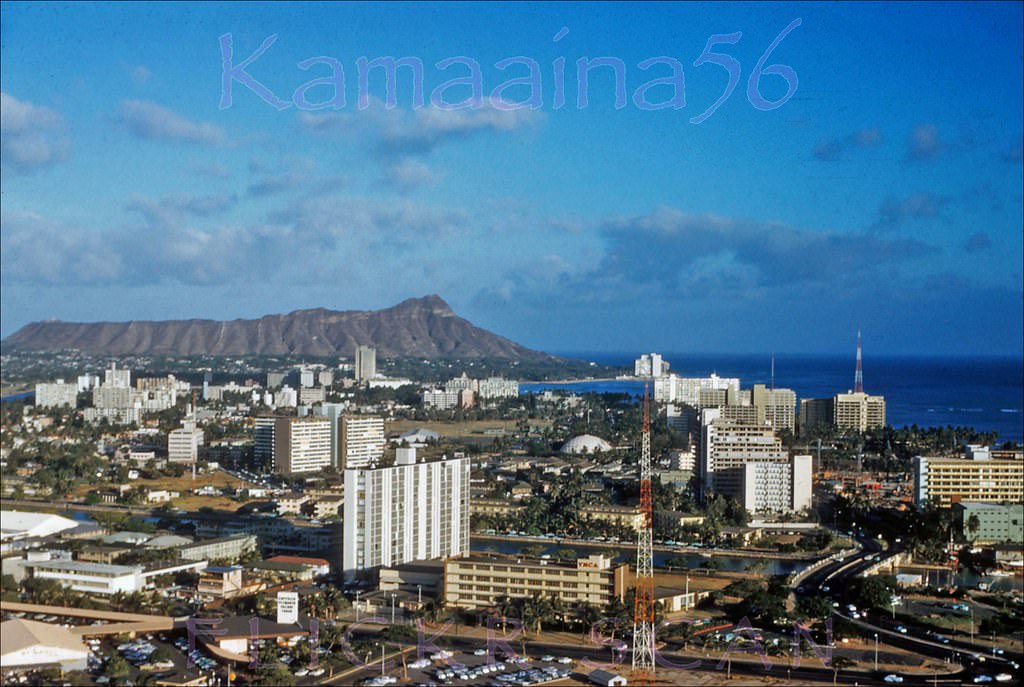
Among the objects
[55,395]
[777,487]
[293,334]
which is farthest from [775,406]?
[293,334]

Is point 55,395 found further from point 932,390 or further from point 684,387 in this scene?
point 932,390

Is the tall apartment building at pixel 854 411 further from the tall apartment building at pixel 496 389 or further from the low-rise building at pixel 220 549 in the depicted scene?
the low-rise building at pixel 220 549

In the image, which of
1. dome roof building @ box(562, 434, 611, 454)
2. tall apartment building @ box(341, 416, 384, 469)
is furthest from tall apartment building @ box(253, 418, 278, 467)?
dome roof building @ box(562, 434, 611, 454)

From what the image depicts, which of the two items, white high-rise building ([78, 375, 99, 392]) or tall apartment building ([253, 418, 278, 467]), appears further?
white high-rise building ([78, 375, 99, 392])

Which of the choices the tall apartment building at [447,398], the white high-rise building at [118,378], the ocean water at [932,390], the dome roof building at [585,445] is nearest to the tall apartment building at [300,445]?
the dome roof building at [585,445]

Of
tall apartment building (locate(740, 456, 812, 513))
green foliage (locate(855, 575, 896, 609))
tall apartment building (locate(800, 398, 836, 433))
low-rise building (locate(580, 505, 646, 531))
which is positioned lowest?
green foliage (locate(855, 575, 896, 609))

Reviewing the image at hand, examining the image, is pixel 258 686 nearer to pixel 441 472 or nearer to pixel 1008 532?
pixel 441 472

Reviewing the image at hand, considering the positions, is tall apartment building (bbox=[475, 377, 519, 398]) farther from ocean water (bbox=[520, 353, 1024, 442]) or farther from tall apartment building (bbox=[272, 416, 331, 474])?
tall apartment building (bbox=[272, 416, 331, 474])
